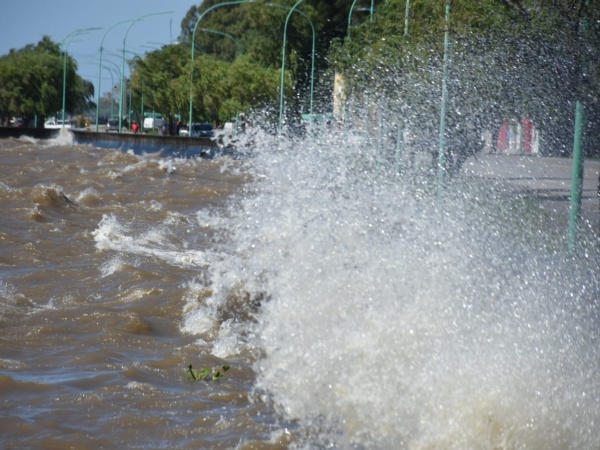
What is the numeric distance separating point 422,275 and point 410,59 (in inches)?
319

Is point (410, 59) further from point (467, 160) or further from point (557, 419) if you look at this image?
point (557, 419)

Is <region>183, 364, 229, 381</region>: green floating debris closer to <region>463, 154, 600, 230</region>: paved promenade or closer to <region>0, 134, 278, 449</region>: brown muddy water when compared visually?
<region>0, 134, 278, 449</region>: brown muddy water

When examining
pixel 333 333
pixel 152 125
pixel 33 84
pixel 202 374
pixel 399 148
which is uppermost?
pixel 33 84

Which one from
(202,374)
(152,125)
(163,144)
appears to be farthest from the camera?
(152,125)

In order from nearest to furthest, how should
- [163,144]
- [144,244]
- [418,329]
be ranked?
[418,329]
[144,244]
[163,144]

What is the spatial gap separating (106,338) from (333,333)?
2299mm

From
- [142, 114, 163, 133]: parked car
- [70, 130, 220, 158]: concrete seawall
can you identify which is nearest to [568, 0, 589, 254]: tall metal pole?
[70, 130, 220, 158]: concrete seawall

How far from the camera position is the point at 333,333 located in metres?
5.62

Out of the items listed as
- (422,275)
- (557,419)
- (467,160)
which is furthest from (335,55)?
(557,419)

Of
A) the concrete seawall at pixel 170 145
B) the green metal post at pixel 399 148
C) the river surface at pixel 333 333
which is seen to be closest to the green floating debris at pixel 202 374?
the river surface at pixel 333 333

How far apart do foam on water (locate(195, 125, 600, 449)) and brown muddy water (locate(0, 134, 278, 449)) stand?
37 centimetres

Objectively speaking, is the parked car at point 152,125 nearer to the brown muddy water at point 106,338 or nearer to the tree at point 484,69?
the tree at point 484,69

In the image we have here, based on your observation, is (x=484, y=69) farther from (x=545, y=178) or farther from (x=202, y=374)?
(x=202, y=374)

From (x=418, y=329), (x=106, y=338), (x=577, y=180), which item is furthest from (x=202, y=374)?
(x=577, y=180)
